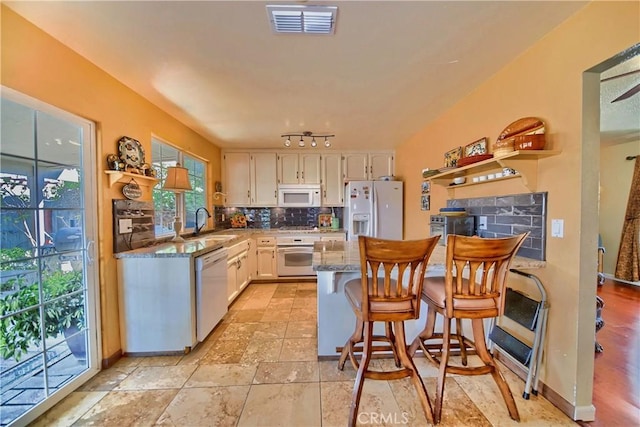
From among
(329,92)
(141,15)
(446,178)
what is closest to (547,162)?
(446,178)

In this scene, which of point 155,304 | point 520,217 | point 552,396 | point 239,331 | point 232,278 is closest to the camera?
point 552,396

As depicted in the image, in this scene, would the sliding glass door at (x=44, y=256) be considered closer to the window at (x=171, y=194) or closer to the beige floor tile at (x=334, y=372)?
the window at (x=171, y=194)

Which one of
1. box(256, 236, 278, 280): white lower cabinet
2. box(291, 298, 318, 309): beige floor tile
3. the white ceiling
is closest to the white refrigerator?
box(291, 298, 318, 309): beige floor tile

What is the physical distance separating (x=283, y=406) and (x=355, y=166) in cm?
370

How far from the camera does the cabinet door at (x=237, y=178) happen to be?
4.43 meters

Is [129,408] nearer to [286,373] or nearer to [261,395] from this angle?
[261,395]

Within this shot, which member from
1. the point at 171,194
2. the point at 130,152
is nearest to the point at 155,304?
the point at 130,152

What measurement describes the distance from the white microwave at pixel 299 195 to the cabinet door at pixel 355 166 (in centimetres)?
61

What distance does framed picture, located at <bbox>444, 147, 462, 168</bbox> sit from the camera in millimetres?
2518

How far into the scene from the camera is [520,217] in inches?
70.9

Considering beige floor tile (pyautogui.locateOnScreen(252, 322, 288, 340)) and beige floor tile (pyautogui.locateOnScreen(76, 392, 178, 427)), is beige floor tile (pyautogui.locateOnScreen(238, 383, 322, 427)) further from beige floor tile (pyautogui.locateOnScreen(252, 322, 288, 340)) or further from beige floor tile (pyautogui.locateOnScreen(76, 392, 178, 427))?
beige floor tile (pyautogui.locateOnScreen(252, 322, 288, 340))

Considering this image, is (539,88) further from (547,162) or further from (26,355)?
(26,355)

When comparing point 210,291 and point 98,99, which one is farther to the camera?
point 210,291

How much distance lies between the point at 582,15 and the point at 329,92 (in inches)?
64.1
